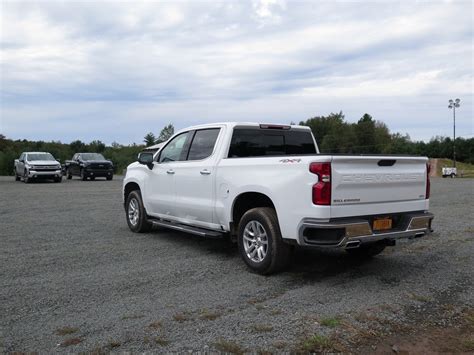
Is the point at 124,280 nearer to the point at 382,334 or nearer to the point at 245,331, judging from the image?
the point at 245,331

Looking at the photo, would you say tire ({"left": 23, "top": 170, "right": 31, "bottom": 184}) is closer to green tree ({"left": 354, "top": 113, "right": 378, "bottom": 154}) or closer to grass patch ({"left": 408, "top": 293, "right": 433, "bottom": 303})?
grass patch ({"left": 408, "top": 293, "right": 433, "bottom": 303})

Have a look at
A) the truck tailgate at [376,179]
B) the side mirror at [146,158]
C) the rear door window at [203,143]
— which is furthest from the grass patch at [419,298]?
the side mirror at [146,158]

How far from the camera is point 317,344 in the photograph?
3.87 metres

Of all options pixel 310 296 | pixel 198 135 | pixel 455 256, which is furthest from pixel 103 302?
pixel 455 256

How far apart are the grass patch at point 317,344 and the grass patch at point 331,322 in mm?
301

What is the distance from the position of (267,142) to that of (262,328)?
3584 millimetres

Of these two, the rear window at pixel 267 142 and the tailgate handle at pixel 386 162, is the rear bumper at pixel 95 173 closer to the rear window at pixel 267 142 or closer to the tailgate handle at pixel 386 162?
the rear window at pixel 267 142

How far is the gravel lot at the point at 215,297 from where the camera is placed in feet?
13.3

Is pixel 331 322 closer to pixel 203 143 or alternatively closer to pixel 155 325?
pixel 155 325

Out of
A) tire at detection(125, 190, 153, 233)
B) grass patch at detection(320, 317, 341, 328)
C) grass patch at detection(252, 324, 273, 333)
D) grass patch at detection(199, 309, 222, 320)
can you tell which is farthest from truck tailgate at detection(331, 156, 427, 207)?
tire at detection(125, 190, 153, 233)

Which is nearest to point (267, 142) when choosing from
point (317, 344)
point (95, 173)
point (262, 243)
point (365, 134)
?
point (262, 243)

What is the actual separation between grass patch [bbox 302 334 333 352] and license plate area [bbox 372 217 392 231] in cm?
200

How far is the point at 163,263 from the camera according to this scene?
672cm

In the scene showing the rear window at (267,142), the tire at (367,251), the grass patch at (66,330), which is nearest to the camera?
the grass patch at (66,330)
